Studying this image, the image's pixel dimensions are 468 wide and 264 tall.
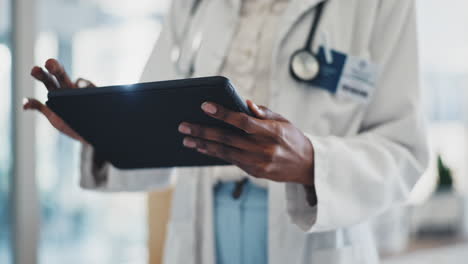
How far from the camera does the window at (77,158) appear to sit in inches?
64.9

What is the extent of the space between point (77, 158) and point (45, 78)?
3.04 ft

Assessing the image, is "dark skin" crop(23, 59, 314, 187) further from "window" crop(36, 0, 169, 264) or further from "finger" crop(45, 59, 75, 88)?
"window" crop(36, 0, 169, 264)

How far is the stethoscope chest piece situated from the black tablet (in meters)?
0.21

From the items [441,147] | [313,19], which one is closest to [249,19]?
[313,19]

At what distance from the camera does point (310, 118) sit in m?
0.76

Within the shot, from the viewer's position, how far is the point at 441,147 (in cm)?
248

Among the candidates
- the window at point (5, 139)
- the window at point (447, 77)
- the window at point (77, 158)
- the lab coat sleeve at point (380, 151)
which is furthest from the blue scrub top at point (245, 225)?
the window at point (447, 77)

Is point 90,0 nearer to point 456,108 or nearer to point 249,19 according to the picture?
point 249,19

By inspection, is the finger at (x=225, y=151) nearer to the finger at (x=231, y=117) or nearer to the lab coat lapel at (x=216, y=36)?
the finger at (x=231, y=117)

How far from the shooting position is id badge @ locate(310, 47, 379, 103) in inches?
29.2

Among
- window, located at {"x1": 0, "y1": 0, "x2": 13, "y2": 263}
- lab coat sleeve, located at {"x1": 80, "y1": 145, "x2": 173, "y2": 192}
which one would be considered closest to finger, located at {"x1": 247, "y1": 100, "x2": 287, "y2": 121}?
lab coat sleeve, located at {"x1": 80, "y1": 145, "x2": 173, "y2": 192}

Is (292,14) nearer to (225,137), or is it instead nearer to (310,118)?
(310,118)

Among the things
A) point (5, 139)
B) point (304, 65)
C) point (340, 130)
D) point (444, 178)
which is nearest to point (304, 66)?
point (304, 65)

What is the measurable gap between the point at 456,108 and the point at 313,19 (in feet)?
6.93
